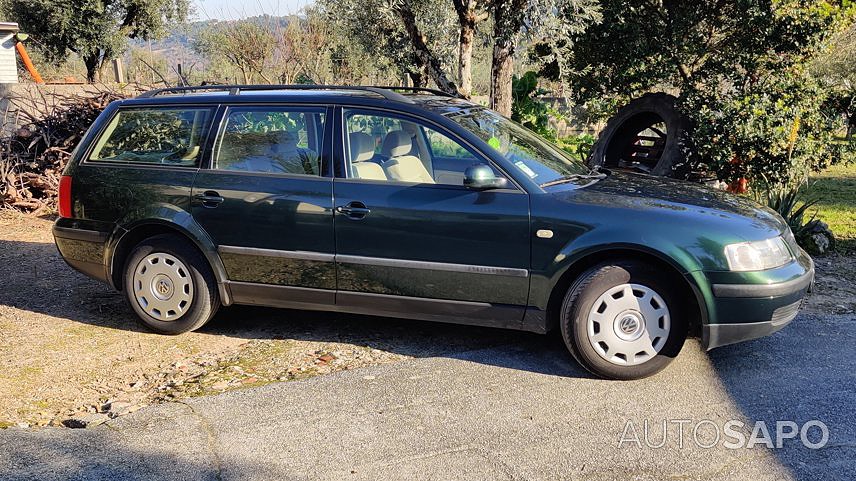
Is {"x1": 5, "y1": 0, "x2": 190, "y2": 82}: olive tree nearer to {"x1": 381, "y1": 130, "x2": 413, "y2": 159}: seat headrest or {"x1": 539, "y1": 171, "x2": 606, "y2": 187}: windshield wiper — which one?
{"x1": 381, "y1": 130, "x2": 413, "y2": 159}: seat headrest

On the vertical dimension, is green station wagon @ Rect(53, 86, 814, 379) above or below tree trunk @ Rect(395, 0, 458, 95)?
below

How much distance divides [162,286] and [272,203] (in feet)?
3.65

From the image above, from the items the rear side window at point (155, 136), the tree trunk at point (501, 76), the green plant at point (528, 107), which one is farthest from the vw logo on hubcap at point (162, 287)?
the green plant at point (528, 107)

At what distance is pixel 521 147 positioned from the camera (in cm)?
509

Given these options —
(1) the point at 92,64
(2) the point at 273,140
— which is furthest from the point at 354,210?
(1) the point at 92,64

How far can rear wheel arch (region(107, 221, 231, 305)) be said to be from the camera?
200 inches

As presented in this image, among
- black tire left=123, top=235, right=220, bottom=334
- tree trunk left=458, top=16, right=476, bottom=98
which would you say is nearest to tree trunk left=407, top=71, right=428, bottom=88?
tree trunk left=458, top=16, right=476, bottom=98

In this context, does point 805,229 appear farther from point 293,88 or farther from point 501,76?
point 293,88

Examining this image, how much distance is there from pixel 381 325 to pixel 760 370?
2623mm

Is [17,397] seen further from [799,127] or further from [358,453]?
[799,127]

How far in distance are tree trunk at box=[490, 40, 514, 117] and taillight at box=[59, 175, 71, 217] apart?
20.7ft

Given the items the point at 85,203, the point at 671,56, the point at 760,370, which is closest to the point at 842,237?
the point at 671,56

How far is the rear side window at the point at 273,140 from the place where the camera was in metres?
4.95
